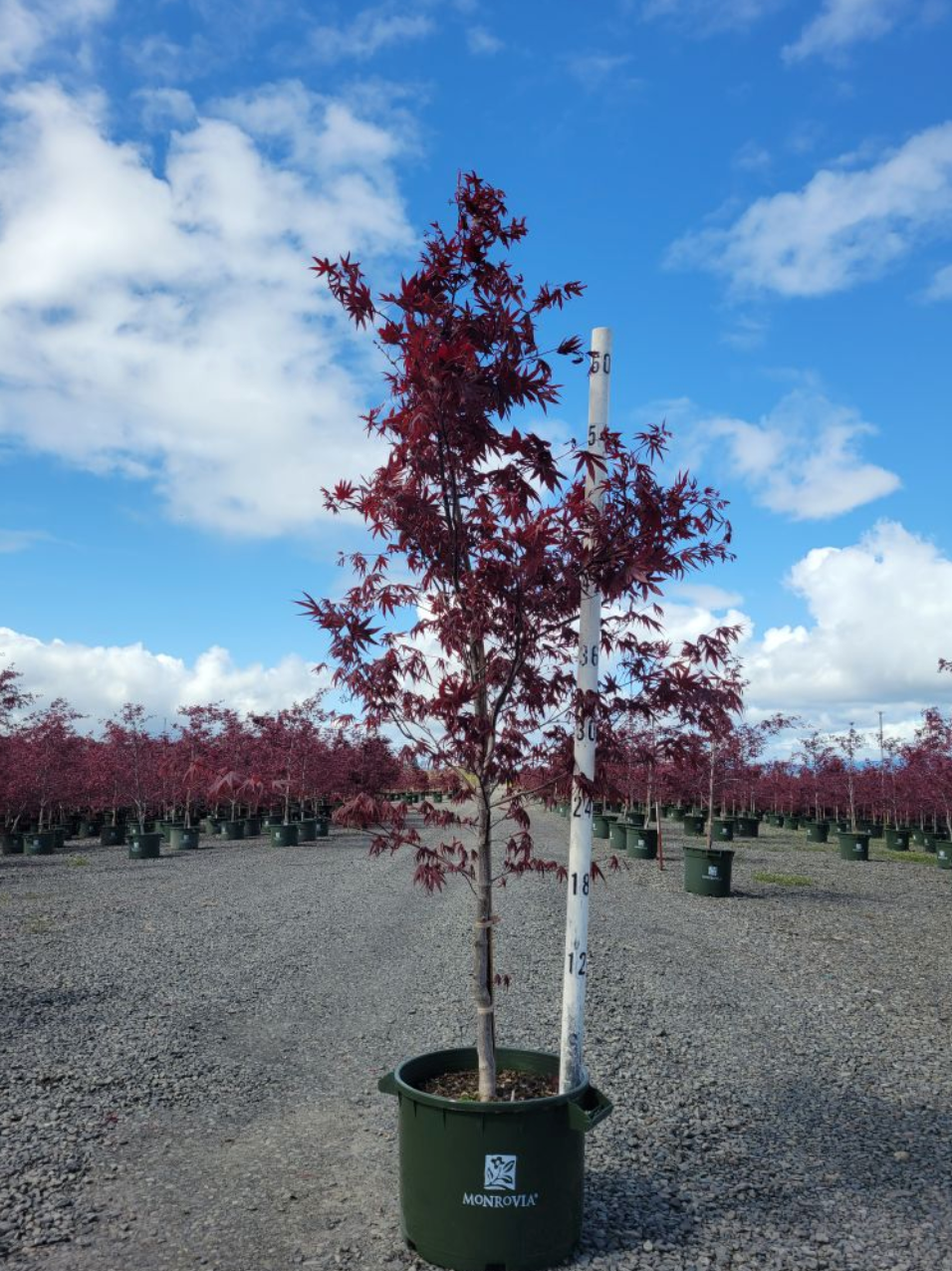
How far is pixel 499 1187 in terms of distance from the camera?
3.41m

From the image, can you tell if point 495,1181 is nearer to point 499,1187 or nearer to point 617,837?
point 499,1187

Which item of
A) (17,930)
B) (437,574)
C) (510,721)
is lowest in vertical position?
(17,930)

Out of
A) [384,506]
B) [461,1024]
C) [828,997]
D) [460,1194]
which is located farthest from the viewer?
[828,997]

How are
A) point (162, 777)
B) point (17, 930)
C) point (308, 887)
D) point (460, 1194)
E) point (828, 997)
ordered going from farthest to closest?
point (162, 777)
point (308, 887)
point (17, 930)
point (828, 997)
point (460, 1194)

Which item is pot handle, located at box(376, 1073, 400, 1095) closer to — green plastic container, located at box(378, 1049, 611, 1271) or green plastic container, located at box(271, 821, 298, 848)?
green plastic container, located at box(378, 1049, 611, 1271)

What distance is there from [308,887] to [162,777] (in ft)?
37.9

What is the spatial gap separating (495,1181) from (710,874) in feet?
35.4

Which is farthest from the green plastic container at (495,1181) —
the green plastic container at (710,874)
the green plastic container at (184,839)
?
the green plastic container at (184,839)

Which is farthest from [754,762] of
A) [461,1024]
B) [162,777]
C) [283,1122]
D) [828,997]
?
[283,1122]

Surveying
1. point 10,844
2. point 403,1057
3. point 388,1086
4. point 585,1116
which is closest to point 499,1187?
point 585,1116

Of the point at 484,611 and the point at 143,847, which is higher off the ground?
the point at 484,611

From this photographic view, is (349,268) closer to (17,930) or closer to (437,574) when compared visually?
(437,574)

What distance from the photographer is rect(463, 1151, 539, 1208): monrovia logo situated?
3.39 m

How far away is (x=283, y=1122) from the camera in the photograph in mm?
4781
